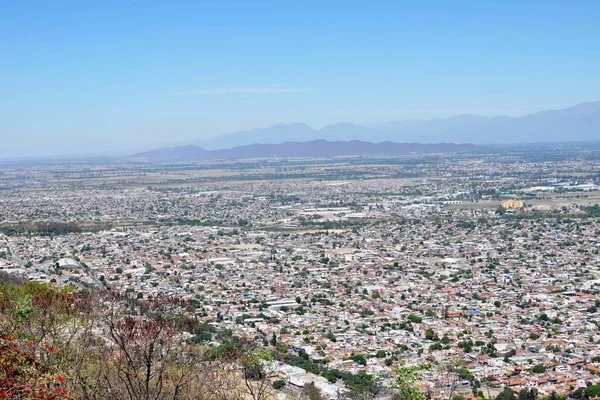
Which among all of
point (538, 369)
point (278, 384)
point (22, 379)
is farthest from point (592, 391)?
point (22, 379)

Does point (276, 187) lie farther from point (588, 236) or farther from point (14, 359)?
point (14, 359)

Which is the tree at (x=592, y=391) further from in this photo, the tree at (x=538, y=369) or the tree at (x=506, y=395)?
the tree at (x=538, y=369)

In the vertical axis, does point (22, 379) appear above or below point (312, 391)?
above

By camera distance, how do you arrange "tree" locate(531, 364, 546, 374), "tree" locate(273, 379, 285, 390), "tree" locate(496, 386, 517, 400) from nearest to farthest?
"tree" locate(496, 386, 517, 400) < "tree" locate(273, 379, 285, 390) < "tree" locate(531, 364, 546, 374)

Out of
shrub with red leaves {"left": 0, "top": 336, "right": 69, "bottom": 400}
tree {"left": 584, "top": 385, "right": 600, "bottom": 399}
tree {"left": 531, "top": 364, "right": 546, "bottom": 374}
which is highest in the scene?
shrub with red leaves {"left": 0, "top": 336, "right": 69, "bottom": 400}

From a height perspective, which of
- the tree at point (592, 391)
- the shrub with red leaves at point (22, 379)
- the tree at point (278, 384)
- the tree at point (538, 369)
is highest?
the shrub with red leaves at point (22, 379)

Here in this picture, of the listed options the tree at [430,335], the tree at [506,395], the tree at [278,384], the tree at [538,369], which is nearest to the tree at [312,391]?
the tree at [278,384]

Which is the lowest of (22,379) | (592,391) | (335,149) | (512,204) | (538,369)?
(538,369)

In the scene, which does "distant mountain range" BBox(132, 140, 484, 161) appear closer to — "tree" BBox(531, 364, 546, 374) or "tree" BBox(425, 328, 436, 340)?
"tree" BBox(425, 328, 436, 340)

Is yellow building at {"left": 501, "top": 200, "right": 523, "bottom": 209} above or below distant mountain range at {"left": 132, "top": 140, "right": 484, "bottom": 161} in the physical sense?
below

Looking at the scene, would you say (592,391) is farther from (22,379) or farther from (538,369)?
(22,379)

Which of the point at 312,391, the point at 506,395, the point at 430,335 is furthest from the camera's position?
the point at 430,335

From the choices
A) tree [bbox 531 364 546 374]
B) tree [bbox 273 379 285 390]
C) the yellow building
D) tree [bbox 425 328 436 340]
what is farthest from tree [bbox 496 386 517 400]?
the yellow building
